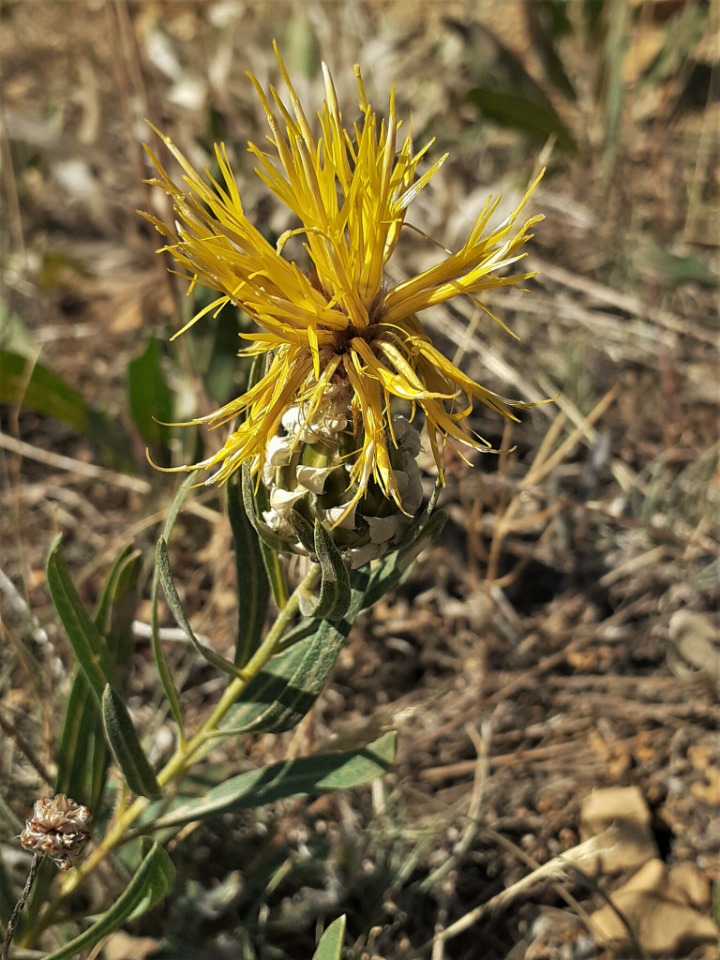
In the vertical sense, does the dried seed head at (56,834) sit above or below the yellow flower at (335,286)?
below

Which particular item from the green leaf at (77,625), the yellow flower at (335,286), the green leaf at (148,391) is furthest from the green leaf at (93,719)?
the green leaf at (148,391)

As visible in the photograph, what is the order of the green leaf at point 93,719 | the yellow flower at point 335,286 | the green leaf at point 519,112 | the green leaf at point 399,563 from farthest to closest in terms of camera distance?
the green leaf at point 519,112 < the green leaf at point 93,719 < the green leaf at point 399,563 < the yellow flower at point 335,286

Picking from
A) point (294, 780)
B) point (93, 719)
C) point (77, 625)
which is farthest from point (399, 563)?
point (93, 719)

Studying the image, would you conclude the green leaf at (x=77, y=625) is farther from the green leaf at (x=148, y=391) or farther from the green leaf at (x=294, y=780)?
the green leaf at (x=148, y=391)

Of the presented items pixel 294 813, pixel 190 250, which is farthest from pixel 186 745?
pixel 190 250

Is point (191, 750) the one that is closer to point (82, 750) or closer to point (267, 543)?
point (82, 750)

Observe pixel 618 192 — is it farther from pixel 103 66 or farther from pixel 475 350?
pixel 103 66
